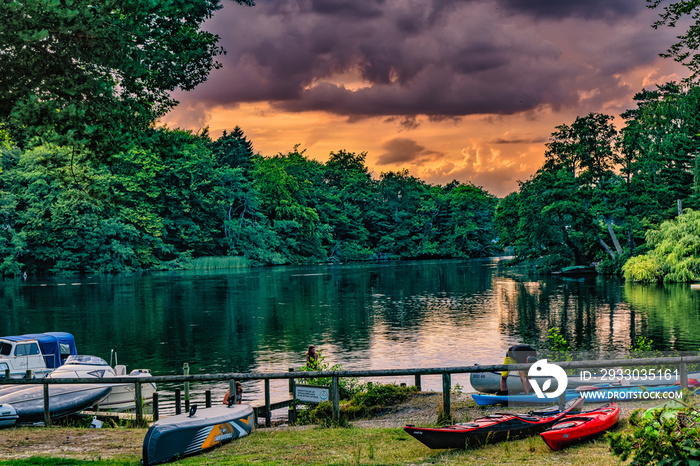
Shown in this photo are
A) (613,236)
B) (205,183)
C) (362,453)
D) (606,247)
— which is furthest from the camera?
(205,183)

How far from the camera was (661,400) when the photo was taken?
1304 cm

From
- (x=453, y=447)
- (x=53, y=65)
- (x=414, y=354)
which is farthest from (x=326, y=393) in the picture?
(x=414, y=354)

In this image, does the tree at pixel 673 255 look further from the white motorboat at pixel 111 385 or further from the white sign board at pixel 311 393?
the white sign board at pixel 311 393

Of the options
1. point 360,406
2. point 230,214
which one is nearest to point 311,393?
point 360,406

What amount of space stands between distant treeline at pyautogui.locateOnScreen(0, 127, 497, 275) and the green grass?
58574 millimetres

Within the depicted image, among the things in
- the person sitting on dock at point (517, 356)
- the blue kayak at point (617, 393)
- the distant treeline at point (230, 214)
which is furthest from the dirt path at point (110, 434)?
the distant treeline at point (230, 214)

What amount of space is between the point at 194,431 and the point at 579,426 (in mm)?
6507

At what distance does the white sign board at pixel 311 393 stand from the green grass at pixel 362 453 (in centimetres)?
189

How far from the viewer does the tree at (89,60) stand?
12391 mm

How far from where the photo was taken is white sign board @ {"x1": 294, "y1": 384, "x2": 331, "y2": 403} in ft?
50.1

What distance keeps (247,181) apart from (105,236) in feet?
94.3

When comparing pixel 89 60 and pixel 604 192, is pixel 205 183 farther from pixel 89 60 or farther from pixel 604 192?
pixel 89 60

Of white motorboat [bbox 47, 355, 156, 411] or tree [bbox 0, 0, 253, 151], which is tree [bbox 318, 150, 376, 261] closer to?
white motorboat [bbox 47, 355, 156, 411]

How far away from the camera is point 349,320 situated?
148ft
